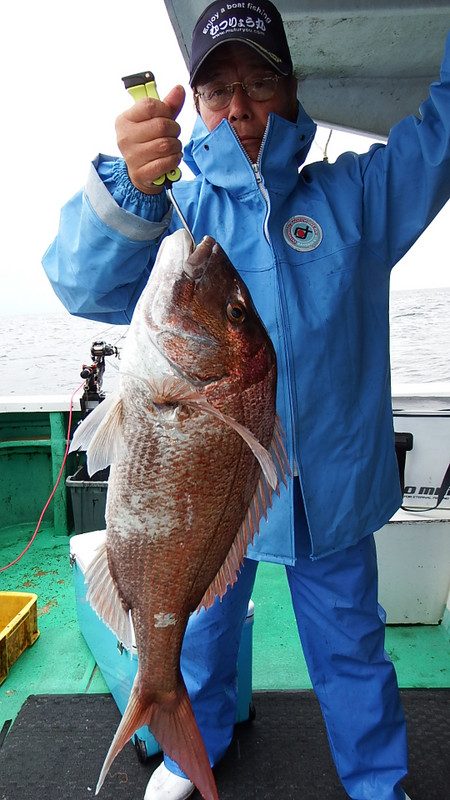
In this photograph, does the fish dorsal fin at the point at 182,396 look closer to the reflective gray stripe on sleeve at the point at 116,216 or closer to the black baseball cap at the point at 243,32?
the reflective gray stripe on sleeve at the point at 116,216

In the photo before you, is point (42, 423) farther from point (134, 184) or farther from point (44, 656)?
point (134, 184)

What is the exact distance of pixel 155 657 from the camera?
1.42 m

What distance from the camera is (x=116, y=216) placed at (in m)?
1.44

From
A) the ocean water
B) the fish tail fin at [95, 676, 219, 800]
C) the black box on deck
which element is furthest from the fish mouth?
the ocean water

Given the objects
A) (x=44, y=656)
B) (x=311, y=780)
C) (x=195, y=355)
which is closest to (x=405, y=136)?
(x=195, y=355)

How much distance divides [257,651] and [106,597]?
2.05 m

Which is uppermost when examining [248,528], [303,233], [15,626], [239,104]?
[239,104]

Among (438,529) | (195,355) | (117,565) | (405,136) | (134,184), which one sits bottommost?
(438,529)

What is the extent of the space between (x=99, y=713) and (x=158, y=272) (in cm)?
222

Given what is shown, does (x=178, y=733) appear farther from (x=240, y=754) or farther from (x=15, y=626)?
(x=15, y=626)

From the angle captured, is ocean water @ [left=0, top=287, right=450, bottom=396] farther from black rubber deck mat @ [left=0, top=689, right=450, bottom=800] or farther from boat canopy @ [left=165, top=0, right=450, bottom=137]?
black rubber deck mat @ [left=0, top=689, right=450, bottom=800]

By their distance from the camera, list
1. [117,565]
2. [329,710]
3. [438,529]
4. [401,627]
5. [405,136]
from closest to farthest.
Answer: [117,565] → [405,136] → [329,710] → [438,529] → [401,627]

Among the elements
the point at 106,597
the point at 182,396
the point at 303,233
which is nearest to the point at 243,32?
the point at 303,233

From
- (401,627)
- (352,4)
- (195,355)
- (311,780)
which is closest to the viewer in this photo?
(195,355)
